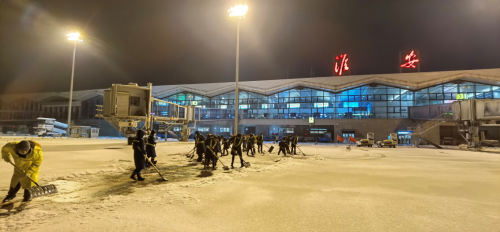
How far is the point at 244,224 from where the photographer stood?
424 cm

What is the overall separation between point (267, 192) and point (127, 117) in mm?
21201

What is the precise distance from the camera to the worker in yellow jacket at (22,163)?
201 inches

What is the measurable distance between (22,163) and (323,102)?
49.3 m

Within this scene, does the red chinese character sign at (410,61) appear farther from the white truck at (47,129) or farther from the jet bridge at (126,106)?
the white truck at (47,129)

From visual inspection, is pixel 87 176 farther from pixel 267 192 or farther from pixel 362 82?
pixel 362 82

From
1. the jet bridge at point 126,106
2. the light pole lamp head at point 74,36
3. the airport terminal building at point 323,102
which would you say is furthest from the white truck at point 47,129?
the jet bridge at point 126,106

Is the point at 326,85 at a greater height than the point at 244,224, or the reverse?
the point at 326,85

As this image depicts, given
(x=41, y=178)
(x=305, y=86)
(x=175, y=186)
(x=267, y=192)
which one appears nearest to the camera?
(x=267, y=192)

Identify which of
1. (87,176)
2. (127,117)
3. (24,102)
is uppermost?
(24,102)

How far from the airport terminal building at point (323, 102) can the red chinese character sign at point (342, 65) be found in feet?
3.60

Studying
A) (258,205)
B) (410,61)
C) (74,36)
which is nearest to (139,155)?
(258,205)

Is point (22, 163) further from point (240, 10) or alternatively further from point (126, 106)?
point (240, 10)

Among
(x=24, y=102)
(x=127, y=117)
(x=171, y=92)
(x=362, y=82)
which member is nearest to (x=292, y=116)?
(x=362, y=82)

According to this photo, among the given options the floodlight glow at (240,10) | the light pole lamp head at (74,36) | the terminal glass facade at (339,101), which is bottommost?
the terminal glass facade at (339,101)
